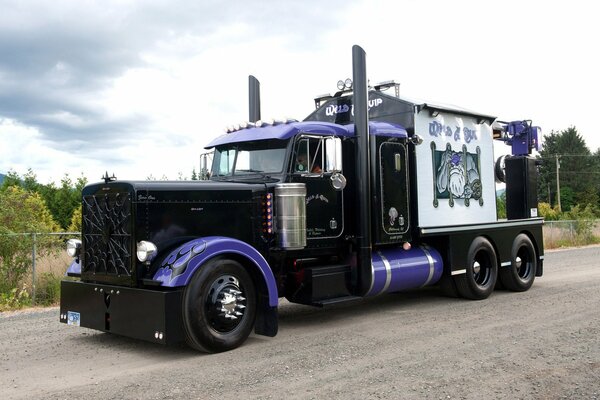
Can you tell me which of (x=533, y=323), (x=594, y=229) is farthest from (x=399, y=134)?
(x=594, y=229)

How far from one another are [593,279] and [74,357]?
1063 centimetres

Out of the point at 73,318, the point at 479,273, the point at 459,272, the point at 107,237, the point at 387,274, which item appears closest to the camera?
the point at 107,237

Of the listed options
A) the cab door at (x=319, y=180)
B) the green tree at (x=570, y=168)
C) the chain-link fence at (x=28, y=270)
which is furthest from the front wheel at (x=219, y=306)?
the green tree at (x=570, y=168)

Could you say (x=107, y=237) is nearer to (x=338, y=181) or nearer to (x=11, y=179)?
(x=338, y=181)

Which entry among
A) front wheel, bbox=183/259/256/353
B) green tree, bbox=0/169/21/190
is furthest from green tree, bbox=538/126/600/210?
front wheel, bbox=183/259/256/353

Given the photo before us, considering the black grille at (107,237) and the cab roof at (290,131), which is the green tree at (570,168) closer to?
the cab roof at (290,131)

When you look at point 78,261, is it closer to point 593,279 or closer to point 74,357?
point 74,357

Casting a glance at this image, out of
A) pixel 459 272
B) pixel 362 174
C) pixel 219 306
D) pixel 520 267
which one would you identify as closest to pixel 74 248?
pixel 219 306

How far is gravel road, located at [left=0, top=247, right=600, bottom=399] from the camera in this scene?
5.02 meters

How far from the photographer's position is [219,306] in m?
6.38

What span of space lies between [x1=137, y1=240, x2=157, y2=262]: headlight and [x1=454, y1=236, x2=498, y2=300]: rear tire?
19.1 ft

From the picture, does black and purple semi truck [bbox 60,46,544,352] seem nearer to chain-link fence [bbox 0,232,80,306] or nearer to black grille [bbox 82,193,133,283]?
black grille [bbox 82,193,133,283]

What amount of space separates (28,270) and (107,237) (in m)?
4.75

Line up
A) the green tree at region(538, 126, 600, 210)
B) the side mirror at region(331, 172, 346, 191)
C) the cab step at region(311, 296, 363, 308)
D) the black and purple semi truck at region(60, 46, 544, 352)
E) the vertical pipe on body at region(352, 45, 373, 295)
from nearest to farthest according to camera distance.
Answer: the black and purple semi truck at region(60, 46, 544, 352), the side mirror at region(331, 172, 346, 191), the cab step at region(311, 296, 363, 308), the vertical pipe on body at region(352, 45, 373, 295), the green tree at region(538, 126, 600, 210)
